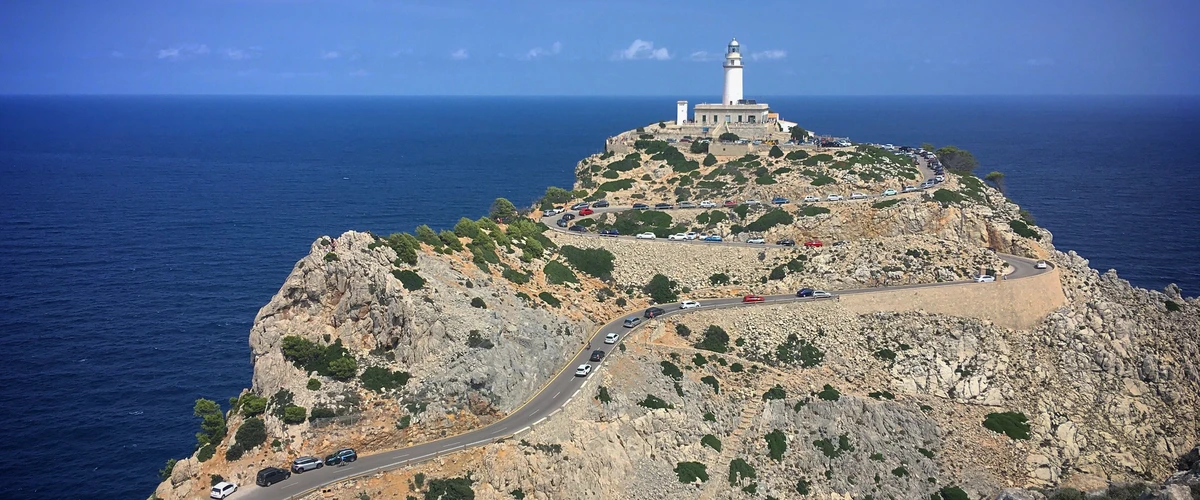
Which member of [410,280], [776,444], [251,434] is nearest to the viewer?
[251,434]

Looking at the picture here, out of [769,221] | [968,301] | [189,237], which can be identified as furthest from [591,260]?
[189,237]

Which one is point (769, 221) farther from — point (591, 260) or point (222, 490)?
point (222, 490)

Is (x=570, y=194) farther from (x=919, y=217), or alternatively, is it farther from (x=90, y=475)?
(x=90, y=475)

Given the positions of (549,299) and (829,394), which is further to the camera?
(549,299)

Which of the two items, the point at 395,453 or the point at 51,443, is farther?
the point at 51,443

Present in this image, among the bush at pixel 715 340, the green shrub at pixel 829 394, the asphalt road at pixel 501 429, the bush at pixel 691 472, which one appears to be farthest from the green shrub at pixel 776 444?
the asphalt road at pixel 501 429

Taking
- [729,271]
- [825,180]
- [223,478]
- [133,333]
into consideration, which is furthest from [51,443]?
[825,180]
